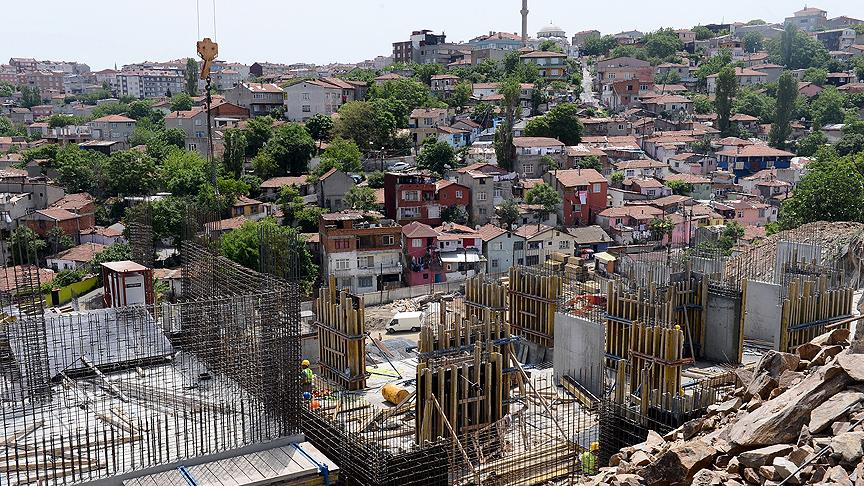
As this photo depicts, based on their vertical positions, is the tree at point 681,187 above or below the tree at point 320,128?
below

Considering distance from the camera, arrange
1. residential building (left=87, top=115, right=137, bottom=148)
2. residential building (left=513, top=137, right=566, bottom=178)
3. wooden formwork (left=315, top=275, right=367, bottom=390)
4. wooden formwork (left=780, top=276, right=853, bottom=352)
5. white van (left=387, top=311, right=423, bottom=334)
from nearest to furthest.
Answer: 1. wooden formwork (left=315, top=275, right=367, bottom=390)
2. wooden formwork (left=780, top=276, right=853, bottom=352)
3. white van (left=387, top=311, right=423, bottom=334)
4. residential building (left=513, top=137, right=566, bottom=178)
5. residential building (left=87, top=115, right=137, bottom=148)

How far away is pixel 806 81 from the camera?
58312mm

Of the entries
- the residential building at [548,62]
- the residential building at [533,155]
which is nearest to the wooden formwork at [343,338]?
the residential building at [533,155]

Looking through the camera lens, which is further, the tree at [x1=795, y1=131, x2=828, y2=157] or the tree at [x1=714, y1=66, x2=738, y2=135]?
the tree at [x1=714, y1=66, x2=738, y2=135]

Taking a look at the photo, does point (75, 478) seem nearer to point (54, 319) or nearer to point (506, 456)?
point (54, 319)

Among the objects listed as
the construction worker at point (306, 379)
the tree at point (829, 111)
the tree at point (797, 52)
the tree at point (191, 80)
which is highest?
the tree at point (797, 52)

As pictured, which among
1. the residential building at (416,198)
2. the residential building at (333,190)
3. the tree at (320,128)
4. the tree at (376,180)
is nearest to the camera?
the residential building at (416,198)

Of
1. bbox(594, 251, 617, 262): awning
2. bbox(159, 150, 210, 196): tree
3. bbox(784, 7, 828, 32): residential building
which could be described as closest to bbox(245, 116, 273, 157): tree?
bbox(159, 150, 210, 196): tree

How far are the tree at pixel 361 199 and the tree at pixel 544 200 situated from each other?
646 cm

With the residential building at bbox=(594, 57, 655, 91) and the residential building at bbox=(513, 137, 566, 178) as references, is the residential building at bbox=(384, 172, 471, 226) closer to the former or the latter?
the residential building at bbox=(513, 137, 566, 178)

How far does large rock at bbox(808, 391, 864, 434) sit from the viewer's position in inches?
285

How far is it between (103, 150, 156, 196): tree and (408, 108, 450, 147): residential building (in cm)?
1340

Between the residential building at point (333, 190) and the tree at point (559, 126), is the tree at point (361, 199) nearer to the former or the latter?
the residential building at point (333, 190)

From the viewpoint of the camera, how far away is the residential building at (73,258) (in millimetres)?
28641
